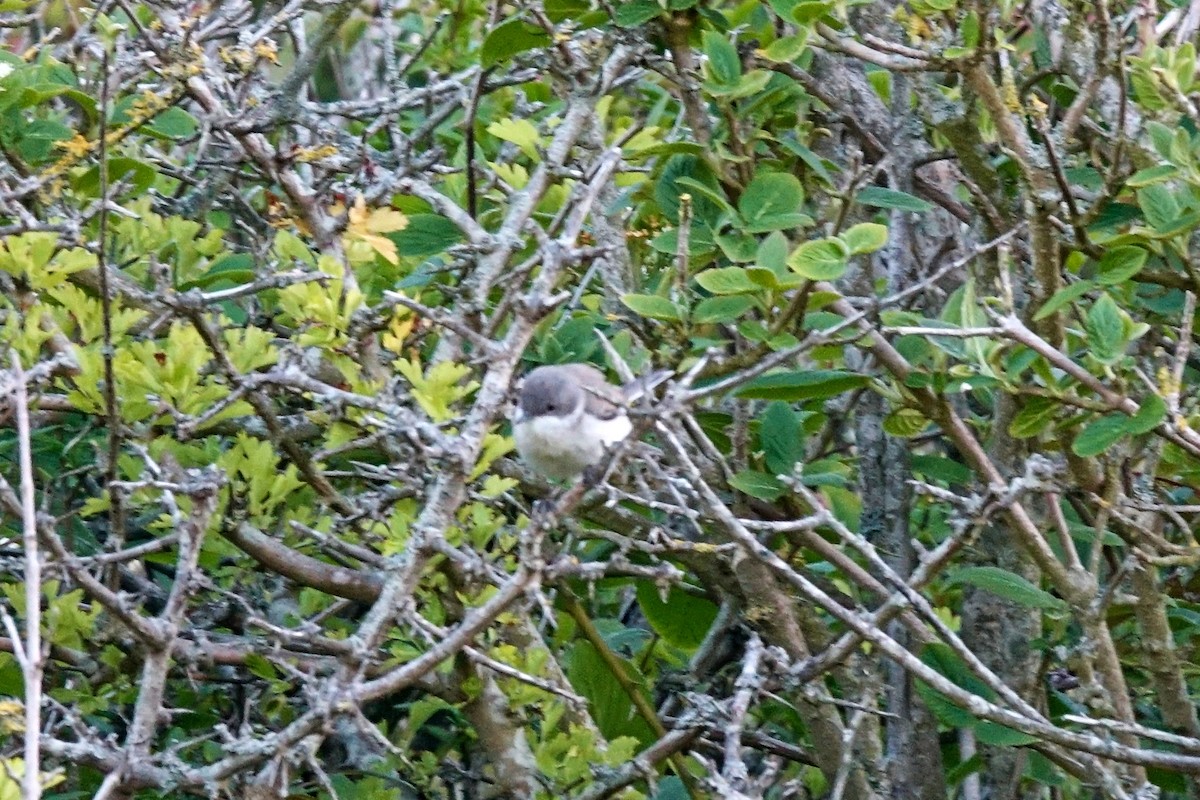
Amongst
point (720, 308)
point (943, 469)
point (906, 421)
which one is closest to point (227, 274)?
point (720, 308)

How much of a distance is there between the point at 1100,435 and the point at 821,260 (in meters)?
0.57

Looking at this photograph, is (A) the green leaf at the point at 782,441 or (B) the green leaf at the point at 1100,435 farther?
(A) the green leaf at the point at 782,441

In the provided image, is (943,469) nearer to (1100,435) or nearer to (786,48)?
(1100,435)

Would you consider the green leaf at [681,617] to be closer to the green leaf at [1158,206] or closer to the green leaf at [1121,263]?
the green leaf at [1121,263]

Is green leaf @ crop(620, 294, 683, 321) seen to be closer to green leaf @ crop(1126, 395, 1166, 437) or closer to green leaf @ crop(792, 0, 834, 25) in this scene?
green leaf @ crop(792, 0, 834, 25)

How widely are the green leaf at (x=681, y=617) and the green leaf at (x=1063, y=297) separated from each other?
121cm

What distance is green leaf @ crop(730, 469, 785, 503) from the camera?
298 cm

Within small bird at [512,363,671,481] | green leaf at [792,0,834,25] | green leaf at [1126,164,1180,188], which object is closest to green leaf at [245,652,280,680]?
small bird at [512,363,671,481]

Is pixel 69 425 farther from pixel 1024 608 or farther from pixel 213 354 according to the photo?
pixel 1024 608

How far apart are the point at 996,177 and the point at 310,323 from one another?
4.64ft

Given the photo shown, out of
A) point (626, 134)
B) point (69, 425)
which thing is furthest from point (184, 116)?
point (626, 134)

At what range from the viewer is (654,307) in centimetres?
282

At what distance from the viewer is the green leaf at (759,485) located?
2.98 metres

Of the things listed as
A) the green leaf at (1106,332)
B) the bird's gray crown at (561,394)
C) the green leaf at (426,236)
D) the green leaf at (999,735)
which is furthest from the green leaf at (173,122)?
the green leaf at (999,735)
